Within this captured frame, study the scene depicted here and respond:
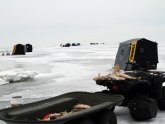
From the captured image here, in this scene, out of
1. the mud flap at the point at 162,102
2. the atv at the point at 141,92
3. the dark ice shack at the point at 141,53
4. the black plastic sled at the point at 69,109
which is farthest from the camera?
the dark ice shack at the point at 141,53

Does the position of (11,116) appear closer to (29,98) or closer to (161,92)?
(161,92)

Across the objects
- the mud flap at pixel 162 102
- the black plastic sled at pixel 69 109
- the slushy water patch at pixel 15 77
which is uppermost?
the black plastic sled at pixel 69 109

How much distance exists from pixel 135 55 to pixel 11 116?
11755 millimetres

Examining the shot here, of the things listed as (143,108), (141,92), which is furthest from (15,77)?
(143,108)

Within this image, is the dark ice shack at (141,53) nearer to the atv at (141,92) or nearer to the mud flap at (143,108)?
the atv at (141,92)

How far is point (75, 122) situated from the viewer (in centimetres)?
525

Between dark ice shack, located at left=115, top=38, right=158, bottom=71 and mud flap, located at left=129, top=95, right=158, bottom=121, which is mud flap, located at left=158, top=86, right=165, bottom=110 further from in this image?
dark ice shack, located at left=115, top=38, right=158, bottom=71

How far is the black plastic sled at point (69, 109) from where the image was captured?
506 centimetres

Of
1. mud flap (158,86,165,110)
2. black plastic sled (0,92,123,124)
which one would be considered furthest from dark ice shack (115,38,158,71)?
black plastic sled (0,92,123,124)

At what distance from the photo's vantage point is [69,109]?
6547 mm

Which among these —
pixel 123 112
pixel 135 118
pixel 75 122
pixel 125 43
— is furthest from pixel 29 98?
pixel 125 43

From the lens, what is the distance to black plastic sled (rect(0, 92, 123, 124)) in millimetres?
5059

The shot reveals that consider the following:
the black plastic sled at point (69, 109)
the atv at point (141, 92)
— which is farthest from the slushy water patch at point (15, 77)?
the atv at point (141, 92)

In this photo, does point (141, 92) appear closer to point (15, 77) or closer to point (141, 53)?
A: point (15, 77)
